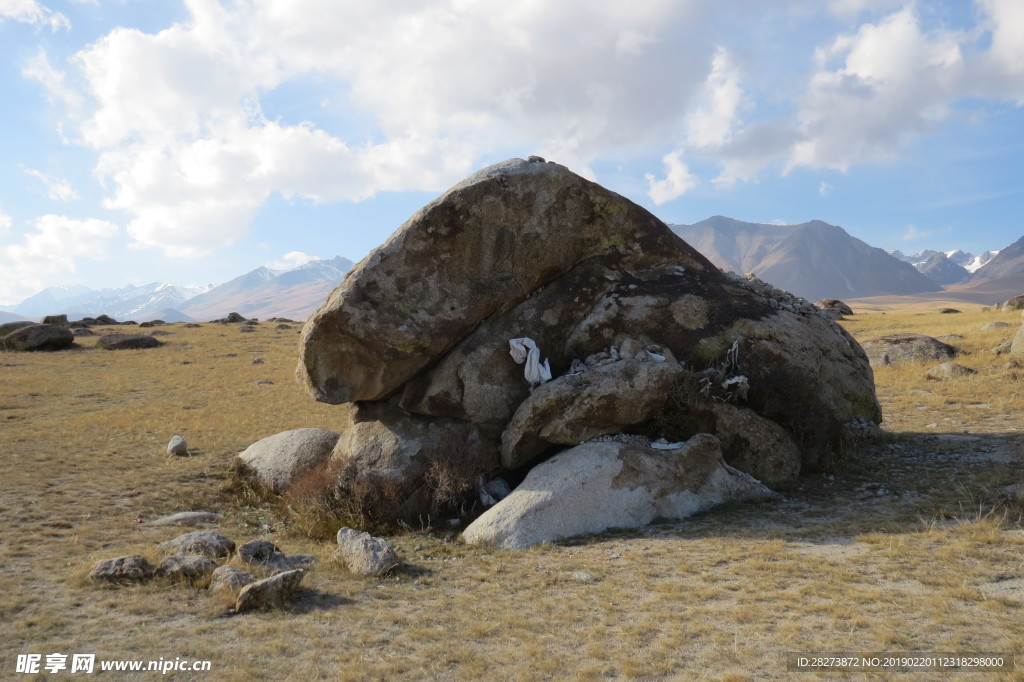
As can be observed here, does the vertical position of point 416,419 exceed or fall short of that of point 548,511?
it exceeds it

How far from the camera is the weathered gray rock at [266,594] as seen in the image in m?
7.33

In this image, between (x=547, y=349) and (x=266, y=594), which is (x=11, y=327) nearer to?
(x=547, y=349)

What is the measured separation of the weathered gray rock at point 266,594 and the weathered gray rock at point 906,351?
80.6 ft

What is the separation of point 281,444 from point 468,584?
27.5 feet

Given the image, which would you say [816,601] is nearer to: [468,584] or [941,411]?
[468,584]

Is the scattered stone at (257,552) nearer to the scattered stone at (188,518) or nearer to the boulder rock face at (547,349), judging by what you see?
the boulder rock face at (547,349)

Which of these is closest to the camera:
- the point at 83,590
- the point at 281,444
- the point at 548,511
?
the point at 83,590

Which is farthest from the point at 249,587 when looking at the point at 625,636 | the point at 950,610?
the point at 950,610

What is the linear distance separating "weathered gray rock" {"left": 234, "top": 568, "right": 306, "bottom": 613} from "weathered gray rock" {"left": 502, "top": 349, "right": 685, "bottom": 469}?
200 inches

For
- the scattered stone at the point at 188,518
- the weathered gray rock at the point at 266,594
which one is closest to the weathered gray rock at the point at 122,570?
the weathered gray rock at the point at 266,594

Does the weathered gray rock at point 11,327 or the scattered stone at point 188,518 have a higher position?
the weathered gray rock at point 11,327

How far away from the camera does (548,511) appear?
9984 millimetres

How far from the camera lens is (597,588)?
25.4ft

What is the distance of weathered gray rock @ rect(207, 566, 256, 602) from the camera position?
25.1 ft
